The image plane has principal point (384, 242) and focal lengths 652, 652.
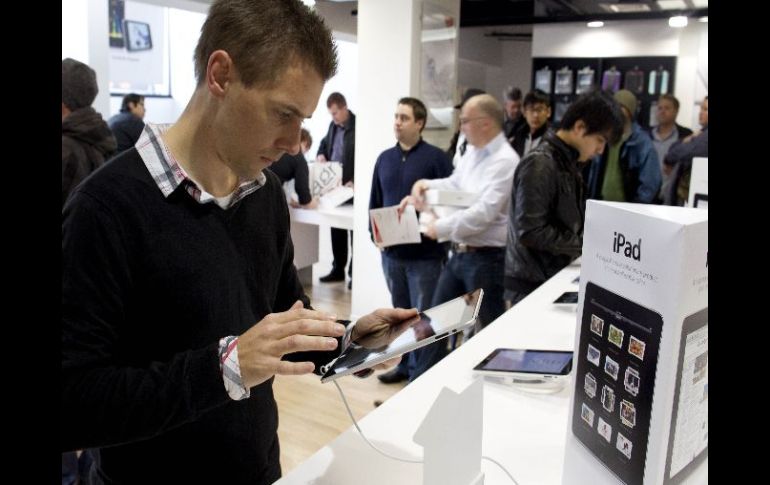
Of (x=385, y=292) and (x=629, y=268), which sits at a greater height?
(x=629, y=268)

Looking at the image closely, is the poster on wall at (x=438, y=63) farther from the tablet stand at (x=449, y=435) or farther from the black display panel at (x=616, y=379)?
the tablet stand at (x=449, y=435)

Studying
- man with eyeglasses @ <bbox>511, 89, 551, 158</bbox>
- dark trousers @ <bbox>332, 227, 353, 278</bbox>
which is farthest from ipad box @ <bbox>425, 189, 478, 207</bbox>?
dark trousers @ <bbox>332, 227, 353, 278</bbox>

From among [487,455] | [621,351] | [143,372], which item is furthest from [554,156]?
[143,372]

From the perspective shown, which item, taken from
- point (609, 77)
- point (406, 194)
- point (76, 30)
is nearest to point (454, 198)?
point (406, 194)

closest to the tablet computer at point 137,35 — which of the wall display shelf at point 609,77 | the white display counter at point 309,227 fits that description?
the white display counter at point 309,227

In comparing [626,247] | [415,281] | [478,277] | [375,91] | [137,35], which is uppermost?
[137,35]

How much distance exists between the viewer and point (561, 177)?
273cm

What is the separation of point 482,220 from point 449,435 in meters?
2.37

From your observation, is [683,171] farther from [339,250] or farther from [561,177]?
[339,250]

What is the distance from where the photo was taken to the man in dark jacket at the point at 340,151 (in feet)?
20.7

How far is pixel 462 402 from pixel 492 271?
2.45 metres

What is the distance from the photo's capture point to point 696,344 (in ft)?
2.88

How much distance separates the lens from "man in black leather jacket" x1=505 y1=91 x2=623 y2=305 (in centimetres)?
270
